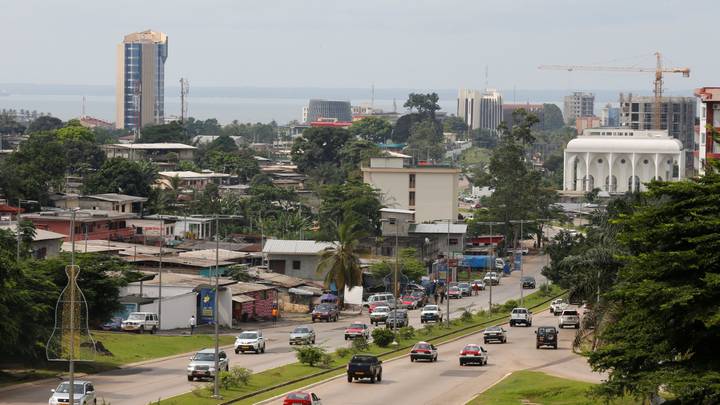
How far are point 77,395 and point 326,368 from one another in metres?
21.8

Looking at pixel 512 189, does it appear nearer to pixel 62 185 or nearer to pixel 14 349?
pixel 62 185

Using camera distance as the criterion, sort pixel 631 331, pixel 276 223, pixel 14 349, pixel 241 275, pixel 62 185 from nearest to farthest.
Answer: pixel 631 331, pixel 14 349, pixel 241 275, pixel 276 223, pixel 62 185

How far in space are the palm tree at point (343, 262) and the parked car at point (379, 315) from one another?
815cm

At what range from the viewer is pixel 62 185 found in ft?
600

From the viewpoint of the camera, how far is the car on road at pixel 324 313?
108 metres

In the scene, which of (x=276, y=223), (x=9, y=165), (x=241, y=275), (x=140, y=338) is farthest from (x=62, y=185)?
(x=140, y=338)

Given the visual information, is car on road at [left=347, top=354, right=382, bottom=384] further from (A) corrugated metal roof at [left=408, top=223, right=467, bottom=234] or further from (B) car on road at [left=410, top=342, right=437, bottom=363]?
(A) corrugated metal roof at [left=408, top=223, right=467, bottom=234]

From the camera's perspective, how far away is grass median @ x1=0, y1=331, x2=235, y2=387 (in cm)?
6756

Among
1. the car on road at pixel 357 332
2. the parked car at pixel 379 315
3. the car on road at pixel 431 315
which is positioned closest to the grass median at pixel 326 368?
the car on road at pixel 431 315

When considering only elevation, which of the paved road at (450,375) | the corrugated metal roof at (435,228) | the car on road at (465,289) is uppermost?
the corrugated metal roof at (435,228)

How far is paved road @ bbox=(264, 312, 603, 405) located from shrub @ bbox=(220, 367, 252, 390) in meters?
3.05

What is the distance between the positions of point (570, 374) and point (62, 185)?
119 m

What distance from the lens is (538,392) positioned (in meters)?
64.7

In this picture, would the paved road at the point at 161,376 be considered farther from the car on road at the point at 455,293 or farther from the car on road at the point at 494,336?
the car on road at the point at 455,293
